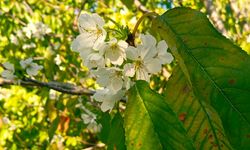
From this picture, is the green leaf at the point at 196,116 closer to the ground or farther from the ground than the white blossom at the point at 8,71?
closer to the ground

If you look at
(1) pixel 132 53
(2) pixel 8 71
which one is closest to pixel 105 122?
Result: (1) pixel 132 53

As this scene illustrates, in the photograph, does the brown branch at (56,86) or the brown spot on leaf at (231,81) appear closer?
the brown spot on leaf at (231,81)

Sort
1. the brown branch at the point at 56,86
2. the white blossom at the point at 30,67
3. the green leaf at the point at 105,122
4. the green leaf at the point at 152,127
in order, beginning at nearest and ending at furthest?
the green leaf at the point at 152,127
the green leaf at the point at 105,122
the brown branch at the point at 56,86
the white blossom at the point at 30,67

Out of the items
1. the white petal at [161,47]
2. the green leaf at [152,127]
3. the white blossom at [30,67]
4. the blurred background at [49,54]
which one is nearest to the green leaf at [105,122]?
the white petal at [161,47]

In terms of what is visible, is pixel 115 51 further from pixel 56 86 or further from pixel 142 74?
pixel 56 86

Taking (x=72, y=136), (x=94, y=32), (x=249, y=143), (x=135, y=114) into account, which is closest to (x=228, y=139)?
(x=249, y=143)

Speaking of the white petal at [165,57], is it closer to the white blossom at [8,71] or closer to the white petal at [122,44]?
the white petal at [122,44]

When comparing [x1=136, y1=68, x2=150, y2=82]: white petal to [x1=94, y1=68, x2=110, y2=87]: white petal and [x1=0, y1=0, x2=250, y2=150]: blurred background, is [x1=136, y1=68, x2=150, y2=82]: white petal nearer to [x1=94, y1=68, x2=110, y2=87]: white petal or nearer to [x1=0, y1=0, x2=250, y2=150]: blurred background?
[x1=94, y1=68, x2=110, y2=87]: white petal
